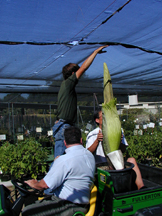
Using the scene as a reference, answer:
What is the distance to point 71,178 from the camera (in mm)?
1983

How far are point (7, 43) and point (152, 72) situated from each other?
12.7 ft

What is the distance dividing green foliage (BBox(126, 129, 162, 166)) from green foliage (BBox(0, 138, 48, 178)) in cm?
234

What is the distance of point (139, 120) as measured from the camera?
30.0 feet

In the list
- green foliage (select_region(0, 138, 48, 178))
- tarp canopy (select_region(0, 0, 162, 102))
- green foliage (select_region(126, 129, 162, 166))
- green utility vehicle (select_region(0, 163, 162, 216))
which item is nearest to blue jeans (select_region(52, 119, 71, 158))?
green utility vehicle (select_region(0, 163, 162, 216))

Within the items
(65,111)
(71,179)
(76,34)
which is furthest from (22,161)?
(76,34)

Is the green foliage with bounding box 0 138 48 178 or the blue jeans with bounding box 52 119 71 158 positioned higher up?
the blue jeans with bounding box 52 119 71 158

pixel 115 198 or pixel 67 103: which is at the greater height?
pixel 67 103

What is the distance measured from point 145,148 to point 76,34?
3.80 meters

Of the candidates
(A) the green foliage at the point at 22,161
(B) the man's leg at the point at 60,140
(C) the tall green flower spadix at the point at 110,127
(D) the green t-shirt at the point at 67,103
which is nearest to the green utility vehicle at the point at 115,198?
(C) the tall green flower spadix at the point at 110,127

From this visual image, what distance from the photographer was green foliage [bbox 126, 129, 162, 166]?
5.49 metres

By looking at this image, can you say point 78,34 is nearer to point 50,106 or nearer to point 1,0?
point 1,0

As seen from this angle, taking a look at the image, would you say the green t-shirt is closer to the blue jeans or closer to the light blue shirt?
the blue jeans

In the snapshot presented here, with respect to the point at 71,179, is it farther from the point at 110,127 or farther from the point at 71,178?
the point at 110,127

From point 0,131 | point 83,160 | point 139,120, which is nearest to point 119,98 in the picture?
point 139,120
